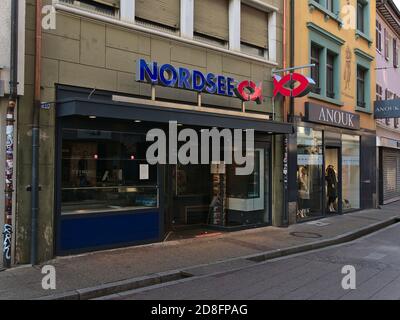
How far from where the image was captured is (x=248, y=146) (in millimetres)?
12133

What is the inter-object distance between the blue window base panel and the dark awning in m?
2.08

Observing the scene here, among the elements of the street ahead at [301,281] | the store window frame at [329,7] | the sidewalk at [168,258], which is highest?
the store window frame at [329,7]

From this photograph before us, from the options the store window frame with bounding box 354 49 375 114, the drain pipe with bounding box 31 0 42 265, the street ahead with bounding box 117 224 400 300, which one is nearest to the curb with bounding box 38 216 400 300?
the street ahead with bounding box 117 224 400 300

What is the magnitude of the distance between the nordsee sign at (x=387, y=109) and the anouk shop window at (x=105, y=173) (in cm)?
1242

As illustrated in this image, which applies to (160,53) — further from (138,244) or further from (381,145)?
(381,145)

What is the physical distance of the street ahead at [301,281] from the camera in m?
6.28

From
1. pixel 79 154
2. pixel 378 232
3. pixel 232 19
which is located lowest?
pixel 378 232

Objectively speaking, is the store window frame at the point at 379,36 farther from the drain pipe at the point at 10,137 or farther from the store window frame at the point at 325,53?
the drain pipe at the point at 10,137

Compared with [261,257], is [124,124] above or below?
above

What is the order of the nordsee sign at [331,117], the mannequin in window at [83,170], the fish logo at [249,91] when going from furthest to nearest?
the nordsee sign at [331,117] → the fish logo at [249,91] → the mannequin in window at [83,170]

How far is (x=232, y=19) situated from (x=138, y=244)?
245 inches

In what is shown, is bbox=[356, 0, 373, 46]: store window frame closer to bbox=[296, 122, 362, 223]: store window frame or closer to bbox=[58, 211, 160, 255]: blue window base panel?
bbox=[296, 122, 362, 223]: store window frame

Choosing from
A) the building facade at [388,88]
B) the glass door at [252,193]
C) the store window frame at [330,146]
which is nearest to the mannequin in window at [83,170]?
the glass door at [252,193]
